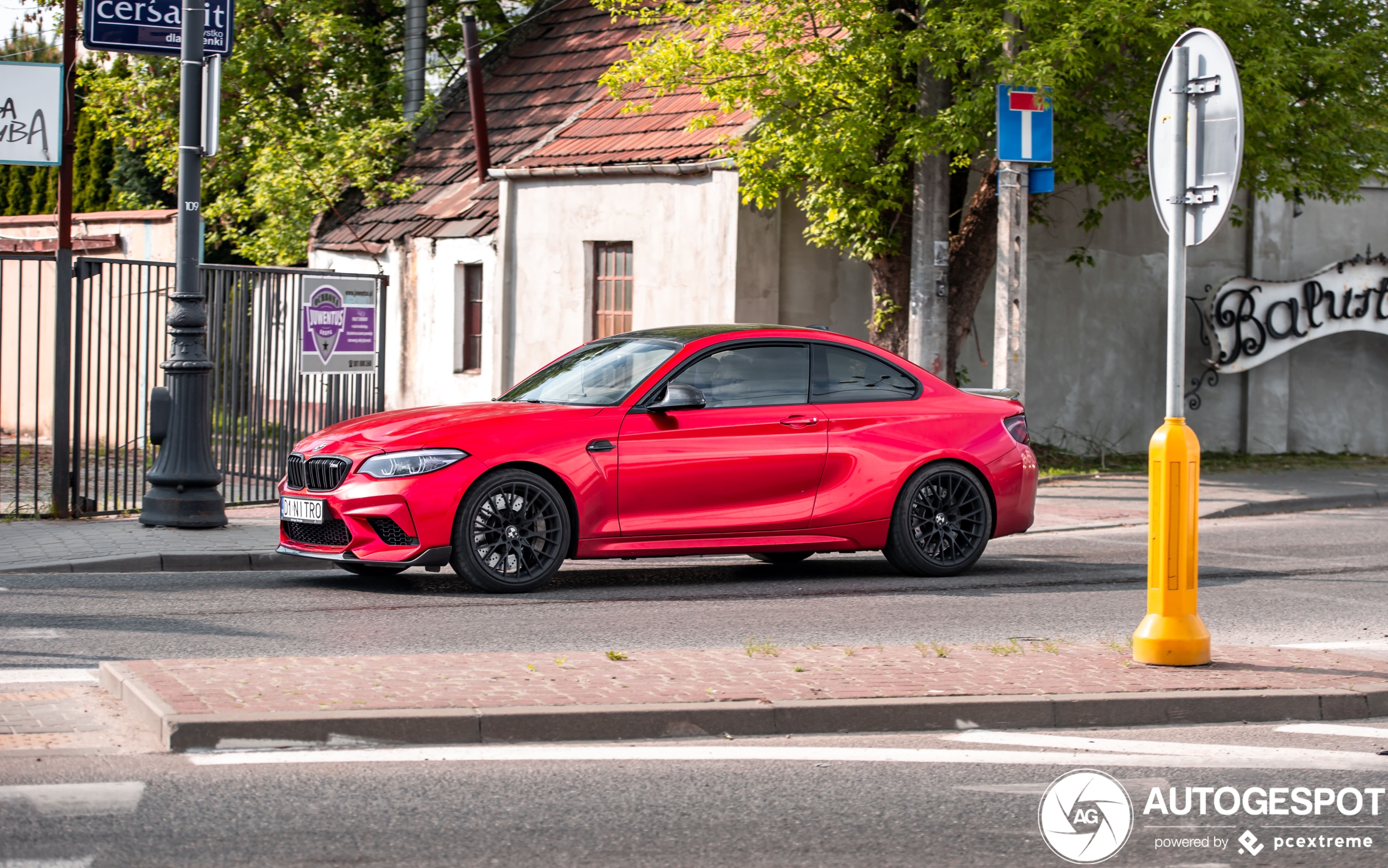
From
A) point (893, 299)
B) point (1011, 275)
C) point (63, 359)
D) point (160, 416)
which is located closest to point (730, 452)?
point (160, 416)

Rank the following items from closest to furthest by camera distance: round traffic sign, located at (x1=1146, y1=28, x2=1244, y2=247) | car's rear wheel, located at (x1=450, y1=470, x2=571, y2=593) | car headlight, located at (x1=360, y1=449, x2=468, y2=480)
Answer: round traffic sign, located at (x1=1146, y1=28, x2=1244, y2=247) < car headlight, located at (x1=360, y1=449, x2=468, y2=480) < car's rear wheel, located at (x1=450, y1=470, x2=571, y2=593)

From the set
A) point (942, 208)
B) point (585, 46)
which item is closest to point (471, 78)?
point (585, 46)

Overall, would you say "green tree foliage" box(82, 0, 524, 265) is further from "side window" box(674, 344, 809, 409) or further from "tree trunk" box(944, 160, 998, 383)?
"side window" box(674, 344, 809, 409)

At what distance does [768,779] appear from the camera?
18.2 ft

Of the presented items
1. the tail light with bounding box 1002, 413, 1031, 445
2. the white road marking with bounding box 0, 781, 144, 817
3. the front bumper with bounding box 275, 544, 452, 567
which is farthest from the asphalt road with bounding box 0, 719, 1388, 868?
the tail light with bounding box 1002, 413, 1031, 445

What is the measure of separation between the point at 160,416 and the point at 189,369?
1.39 ft

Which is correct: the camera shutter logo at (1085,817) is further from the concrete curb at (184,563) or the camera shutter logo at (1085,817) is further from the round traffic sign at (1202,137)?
the concrete curb at (184,563)

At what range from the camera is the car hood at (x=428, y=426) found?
9.41 metres

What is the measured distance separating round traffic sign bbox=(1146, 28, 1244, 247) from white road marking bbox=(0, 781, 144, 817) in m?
4.77

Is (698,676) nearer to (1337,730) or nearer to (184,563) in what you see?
(1337,730)

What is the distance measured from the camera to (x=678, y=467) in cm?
993

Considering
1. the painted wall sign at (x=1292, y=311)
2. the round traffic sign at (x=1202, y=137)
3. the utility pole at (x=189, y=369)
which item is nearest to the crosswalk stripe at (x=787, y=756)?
the round traffic sign at (x=1202, y=137)

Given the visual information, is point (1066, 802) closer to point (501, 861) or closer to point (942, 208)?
point (501, 861)

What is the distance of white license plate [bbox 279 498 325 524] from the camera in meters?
9.60
